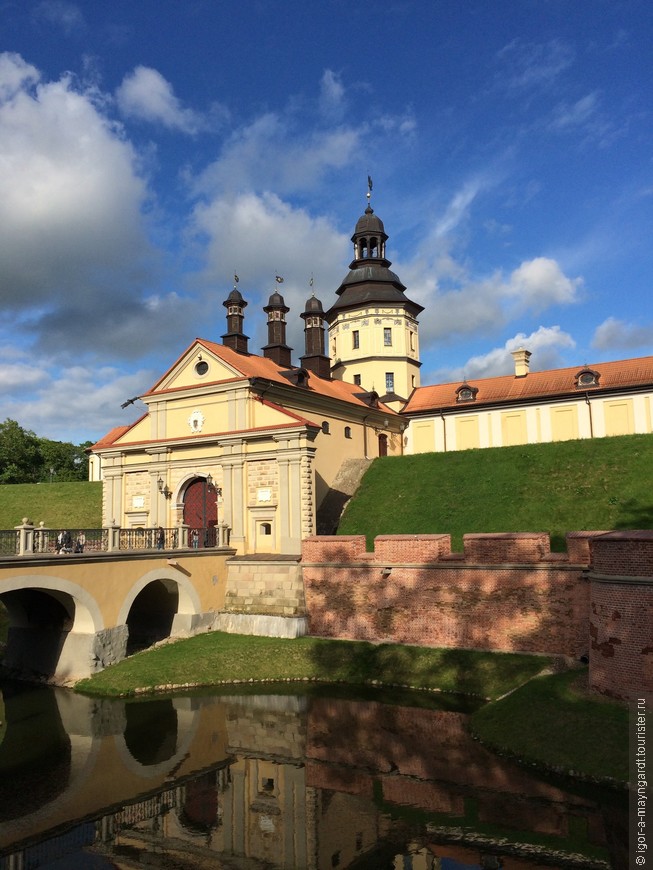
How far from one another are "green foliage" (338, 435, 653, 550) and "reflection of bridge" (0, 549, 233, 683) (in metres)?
7.20

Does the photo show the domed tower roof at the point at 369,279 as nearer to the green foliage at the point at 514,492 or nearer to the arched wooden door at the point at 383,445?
the arched wooden door at the point at 383,445

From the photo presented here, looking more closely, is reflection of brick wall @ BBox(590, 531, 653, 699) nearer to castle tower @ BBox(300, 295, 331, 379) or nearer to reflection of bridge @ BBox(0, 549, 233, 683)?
reflection of bridge @ BBox(0, 549, 233, 683)

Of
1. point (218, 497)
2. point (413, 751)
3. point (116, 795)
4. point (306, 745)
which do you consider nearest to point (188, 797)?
point (116, 795)

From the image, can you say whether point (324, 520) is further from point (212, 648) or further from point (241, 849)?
point (241, 849)

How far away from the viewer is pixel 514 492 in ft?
86.5

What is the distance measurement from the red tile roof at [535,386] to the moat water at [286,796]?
23.3 m

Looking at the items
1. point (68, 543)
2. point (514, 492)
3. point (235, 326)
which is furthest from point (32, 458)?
point (514, 492)

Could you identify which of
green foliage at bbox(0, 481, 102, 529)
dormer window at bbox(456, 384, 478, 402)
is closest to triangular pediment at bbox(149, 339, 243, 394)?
green foliage at bbox(0, 481, 102, 529)

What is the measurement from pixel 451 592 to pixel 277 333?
19.8 meters

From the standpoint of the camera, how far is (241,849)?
34.3 feet

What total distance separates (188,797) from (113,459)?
2004 centimetres

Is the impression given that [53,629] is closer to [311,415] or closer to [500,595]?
[500,595]

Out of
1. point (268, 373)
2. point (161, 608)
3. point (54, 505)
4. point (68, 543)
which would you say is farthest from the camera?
point (54, 505)

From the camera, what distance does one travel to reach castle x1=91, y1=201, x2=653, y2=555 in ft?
85.1
